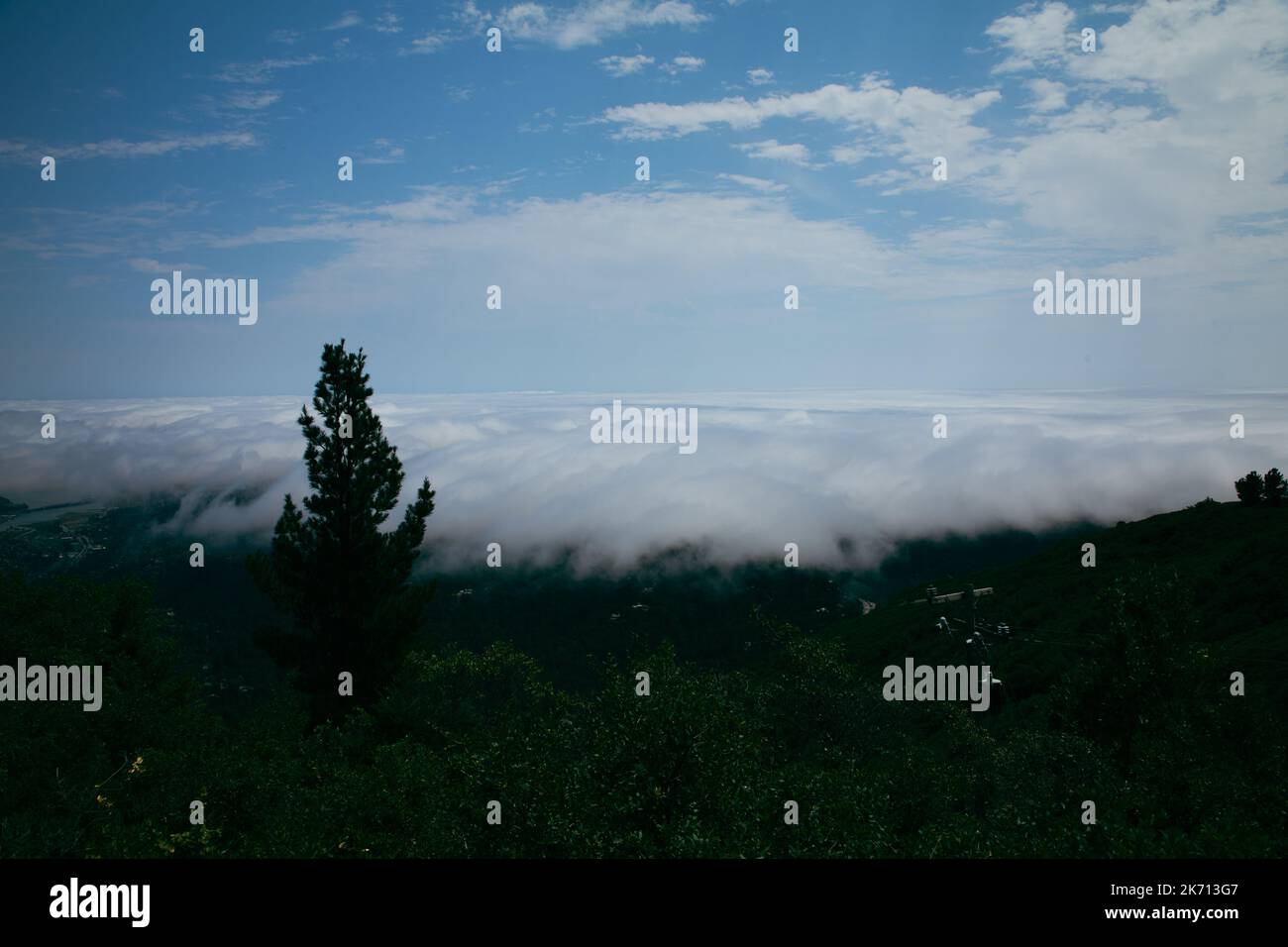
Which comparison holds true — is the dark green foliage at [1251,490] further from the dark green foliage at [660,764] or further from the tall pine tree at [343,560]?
the tall pine tree at [343,560]

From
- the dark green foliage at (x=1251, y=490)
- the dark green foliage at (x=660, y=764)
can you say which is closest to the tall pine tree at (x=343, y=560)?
the dark green foliage at (x=660, y=764)

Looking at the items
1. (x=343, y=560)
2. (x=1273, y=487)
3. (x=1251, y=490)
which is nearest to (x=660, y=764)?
(x=343, y=560)

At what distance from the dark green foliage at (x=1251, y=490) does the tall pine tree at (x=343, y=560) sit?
163 m

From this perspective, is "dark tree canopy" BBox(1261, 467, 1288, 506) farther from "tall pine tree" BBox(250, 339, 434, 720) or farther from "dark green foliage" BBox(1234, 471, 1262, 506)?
"tall pine tree" BBox(250, 339, 434, 720)

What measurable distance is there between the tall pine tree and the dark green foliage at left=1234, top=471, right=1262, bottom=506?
16273 cm

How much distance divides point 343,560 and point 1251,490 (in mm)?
170605

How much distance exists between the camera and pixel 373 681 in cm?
5684

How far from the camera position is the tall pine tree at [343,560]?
5656cm

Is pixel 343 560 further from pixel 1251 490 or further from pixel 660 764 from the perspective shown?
pixel 1251 490

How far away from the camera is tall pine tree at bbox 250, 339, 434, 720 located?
5656cm
